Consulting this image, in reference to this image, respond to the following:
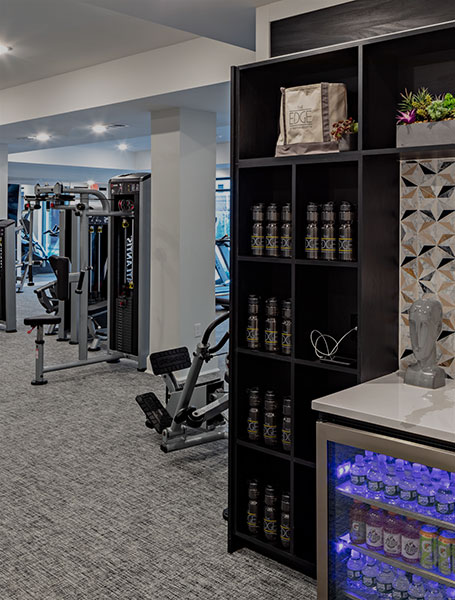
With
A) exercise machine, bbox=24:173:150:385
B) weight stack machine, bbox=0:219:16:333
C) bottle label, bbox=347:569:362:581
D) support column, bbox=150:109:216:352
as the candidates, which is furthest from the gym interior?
weight stack machine, bbox=0:219:16:333

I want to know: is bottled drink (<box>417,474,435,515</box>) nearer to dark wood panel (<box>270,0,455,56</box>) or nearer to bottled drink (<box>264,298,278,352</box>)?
bottled drink (<box>264,298,278,352</box>)

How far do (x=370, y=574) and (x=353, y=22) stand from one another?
7.40 ft

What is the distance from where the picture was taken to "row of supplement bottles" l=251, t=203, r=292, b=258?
8.90ft

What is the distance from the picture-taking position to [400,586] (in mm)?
2188

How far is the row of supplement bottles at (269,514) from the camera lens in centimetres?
272

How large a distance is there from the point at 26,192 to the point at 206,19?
47.4 ft

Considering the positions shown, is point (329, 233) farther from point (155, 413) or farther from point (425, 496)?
point (155, 413)

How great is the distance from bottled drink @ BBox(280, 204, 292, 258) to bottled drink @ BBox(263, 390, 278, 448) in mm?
626

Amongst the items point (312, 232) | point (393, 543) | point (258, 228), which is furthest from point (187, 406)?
point (393, 543)

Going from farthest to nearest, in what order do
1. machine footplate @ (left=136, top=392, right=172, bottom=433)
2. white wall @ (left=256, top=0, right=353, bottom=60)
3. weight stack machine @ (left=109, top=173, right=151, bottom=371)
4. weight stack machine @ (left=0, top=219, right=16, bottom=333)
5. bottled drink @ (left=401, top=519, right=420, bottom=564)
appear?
1. weight stack machine @ (left=0, top=219, right=16, bottom=333)
2. weight stack machine @ (left=109, top=173, right=151, bottom=371)
3. machine footplate @ (left=136, top=392, right=172, bottom=433)
4. white wall @ (left=256, top=0, right=353, bottom=60)
5. bottled drink @ (left=401, top=519, right=420, bottom=564)

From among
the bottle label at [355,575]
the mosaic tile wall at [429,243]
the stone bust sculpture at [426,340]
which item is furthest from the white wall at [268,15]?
the bottle label at [355,575]

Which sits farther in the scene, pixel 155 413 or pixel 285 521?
pixel 155 413

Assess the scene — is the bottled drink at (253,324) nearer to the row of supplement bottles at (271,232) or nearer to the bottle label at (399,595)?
the row of supplement bottles at (271,232)

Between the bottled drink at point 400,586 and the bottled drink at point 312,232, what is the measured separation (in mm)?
1222
